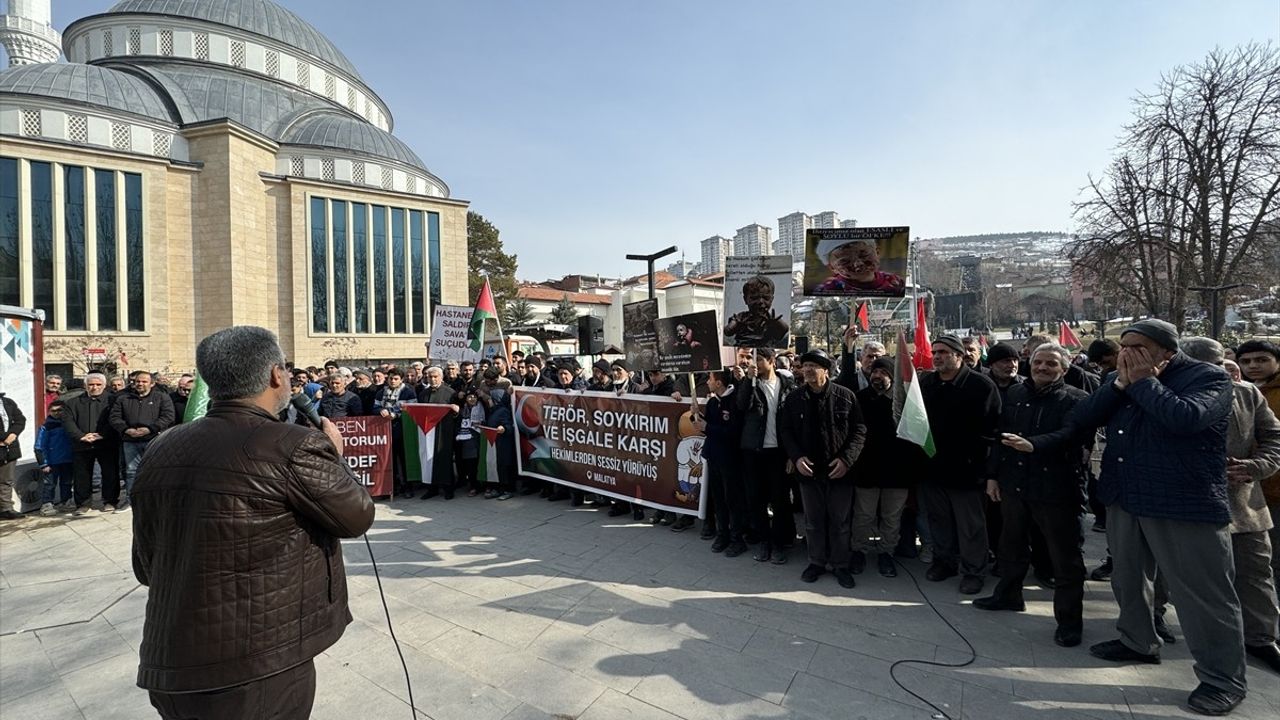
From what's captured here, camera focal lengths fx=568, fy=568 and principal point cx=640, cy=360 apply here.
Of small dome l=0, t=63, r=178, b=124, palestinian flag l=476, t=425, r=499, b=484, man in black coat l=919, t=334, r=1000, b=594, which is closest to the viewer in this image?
man in black coat l=919, t=334, r=1000, b=594

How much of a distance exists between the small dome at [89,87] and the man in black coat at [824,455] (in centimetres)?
4151

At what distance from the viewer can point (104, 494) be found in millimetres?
7773

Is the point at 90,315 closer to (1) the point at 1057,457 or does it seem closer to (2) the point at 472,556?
(2) the point at 472,556

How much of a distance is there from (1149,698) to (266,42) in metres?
54.4

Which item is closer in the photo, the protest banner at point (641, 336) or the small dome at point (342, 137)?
the protest banner at point (641, 336)

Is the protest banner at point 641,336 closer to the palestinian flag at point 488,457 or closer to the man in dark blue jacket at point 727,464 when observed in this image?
the man in dark blue jacket at point 727,464

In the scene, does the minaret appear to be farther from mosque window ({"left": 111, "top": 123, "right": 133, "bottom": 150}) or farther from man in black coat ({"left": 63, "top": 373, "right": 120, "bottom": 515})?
man in black coat ({"left": 63, "top": 373, "right": 120, "bottom": 515})

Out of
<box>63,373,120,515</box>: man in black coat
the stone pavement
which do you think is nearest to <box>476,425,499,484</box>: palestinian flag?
the stone pavement

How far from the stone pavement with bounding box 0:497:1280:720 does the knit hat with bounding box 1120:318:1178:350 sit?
1.89 m

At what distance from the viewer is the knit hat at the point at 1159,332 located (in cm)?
315

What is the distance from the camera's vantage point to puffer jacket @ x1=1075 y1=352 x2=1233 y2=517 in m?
2.96

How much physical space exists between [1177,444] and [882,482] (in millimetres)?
2137

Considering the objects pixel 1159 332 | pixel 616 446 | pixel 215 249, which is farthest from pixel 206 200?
pixel 1159 332

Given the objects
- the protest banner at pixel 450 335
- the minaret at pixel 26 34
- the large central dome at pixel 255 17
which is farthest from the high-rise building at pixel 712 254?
the protest banner at pixel 450 335
